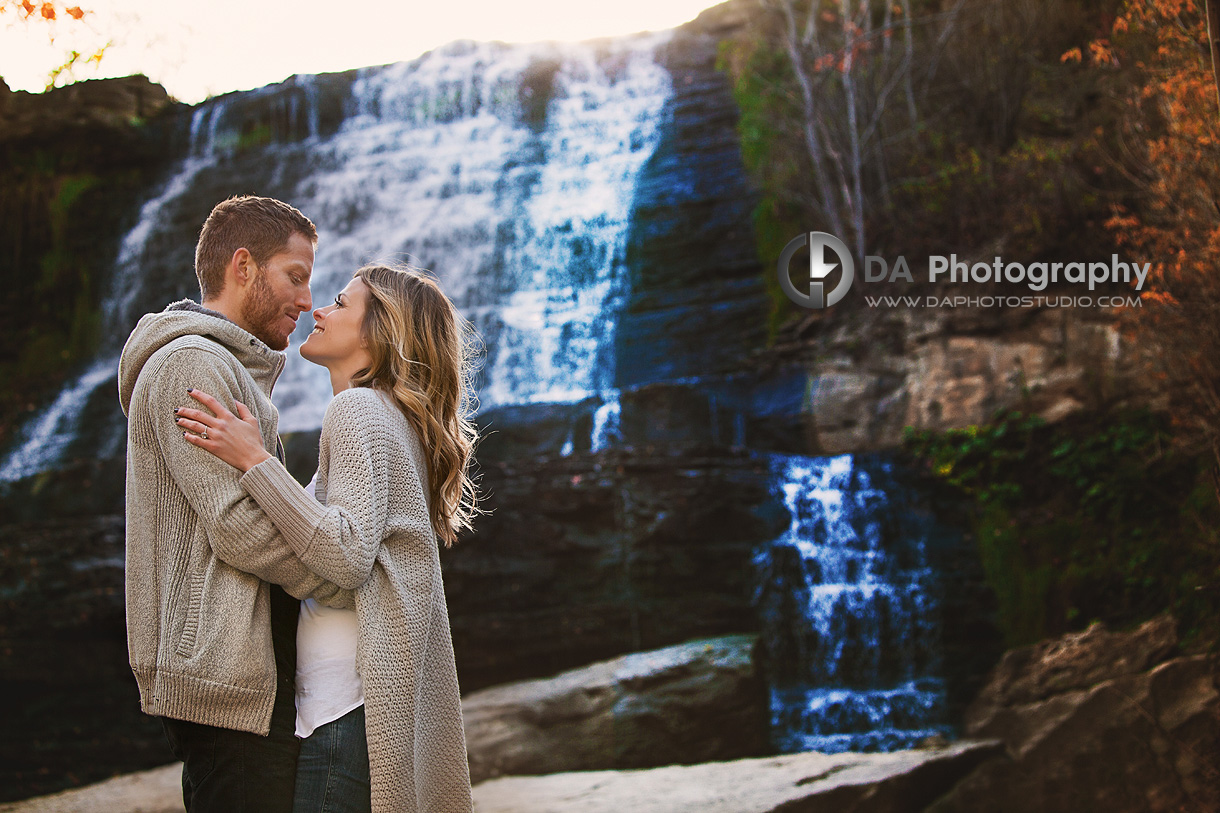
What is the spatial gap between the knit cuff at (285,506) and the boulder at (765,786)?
3543 mm

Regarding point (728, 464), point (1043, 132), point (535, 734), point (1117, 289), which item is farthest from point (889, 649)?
point (1043, 132)

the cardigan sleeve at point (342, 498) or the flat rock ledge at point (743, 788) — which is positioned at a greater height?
the cardigan sleeve at point (342, 498)

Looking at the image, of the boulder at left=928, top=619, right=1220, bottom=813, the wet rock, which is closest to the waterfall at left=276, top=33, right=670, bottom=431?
the wet rock

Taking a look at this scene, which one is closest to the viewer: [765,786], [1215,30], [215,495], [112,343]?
[215,495]

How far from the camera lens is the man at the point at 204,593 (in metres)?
1.62

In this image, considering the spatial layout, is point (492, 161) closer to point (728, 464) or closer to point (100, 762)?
point (728, 464)

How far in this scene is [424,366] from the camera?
6.50 feet

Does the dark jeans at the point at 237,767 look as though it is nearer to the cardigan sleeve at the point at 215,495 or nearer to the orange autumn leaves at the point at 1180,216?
the cardigan sleeve at the point at 215,495

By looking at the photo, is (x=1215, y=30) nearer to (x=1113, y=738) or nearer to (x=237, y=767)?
(x=237, y=767)

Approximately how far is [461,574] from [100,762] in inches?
136

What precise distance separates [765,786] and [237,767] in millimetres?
3792

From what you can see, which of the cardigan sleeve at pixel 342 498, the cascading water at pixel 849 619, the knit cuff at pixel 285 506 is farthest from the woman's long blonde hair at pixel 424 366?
the cascading water at pixel 849 619

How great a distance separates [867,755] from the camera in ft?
16.9

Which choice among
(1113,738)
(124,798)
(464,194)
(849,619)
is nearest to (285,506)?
(124,798)
